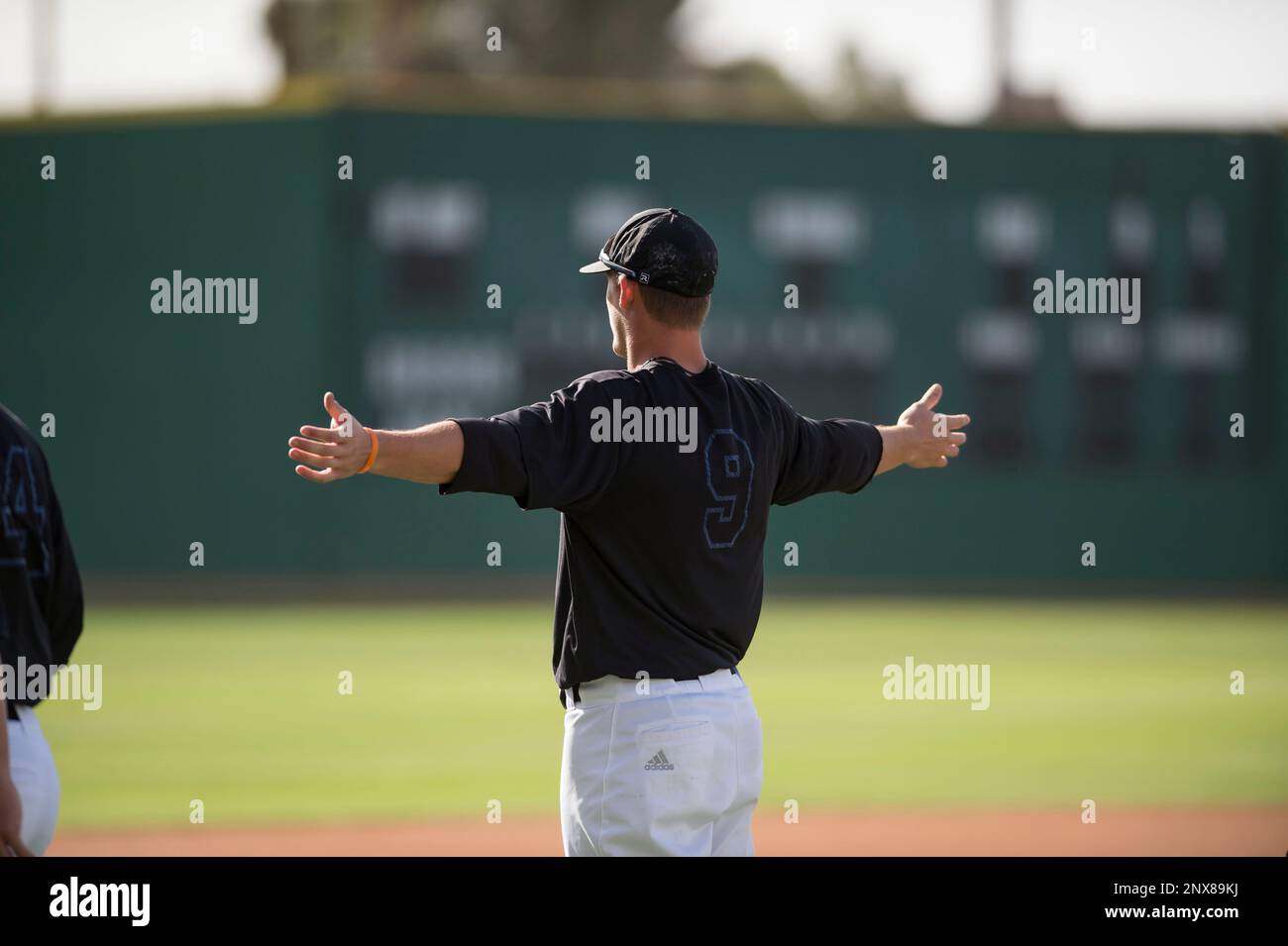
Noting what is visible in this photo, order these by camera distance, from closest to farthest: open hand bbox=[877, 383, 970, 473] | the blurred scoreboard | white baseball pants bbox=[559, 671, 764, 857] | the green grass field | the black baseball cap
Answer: white baseball pants bbox=[559, 671, 764, 857] < the black baseball cap < open hand bbox=[877, 383, 970, 473] < the green grass field < the blurred scoreboard

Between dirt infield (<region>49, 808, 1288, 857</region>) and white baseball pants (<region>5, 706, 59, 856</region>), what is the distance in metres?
4.63

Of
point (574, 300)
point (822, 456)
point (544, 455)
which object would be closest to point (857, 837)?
point (822, 456)

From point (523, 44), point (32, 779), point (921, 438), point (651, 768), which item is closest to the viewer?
point (32, 779)

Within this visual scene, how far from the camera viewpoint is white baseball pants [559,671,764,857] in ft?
11.9

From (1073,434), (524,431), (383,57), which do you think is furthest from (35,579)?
(383,57)

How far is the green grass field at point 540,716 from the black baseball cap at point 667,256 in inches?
238

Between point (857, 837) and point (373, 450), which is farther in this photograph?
point (857, 837)

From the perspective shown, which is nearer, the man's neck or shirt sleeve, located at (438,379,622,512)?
shirt sleeve, located at (438,379,622,512)

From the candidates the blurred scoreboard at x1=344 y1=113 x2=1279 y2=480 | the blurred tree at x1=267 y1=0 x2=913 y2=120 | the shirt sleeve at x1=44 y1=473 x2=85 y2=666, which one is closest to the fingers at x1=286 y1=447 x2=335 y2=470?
the shirt sleeve at x1=44 y1=473 x2=85 y2=666

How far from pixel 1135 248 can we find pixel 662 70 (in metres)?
21.9

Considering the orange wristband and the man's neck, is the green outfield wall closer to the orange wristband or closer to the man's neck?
→ the man's neck

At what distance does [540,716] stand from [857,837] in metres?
5.01

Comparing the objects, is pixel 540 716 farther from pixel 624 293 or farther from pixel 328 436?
pixel 328 436

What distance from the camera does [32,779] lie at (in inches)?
134
